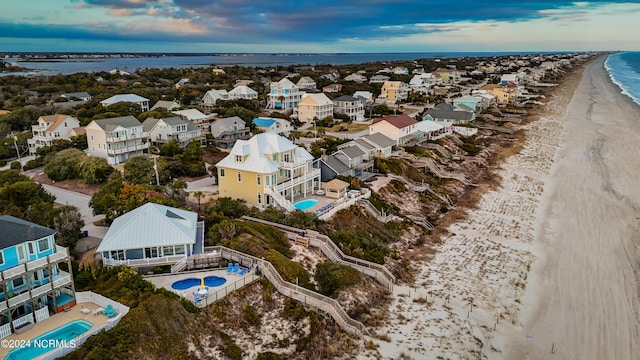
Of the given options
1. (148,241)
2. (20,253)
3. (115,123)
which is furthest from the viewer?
(115,123)

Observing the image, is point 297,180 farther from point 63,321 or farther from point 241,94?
point 241,94

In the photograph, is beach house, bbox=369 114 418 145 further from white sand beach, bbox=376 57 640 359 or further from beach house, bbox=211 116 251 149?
beach house, bbox=211 116 251 149

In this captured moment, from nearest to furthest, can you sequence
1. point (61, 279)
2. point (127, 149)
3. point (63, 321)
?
point (63, 321) < point (61, 279) < point (127, 149)

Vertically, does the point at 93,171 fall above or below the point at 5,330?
above

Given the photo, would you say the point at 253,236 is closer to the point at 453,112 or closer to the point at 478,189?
the point at 478,189

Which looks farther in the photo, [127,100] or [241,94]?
[241,94]

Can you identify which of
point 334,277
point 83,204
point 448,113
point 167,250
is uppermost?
point 448,113

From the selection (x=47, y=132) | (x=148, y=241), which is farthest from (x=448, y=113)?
(x=148, y=241)
